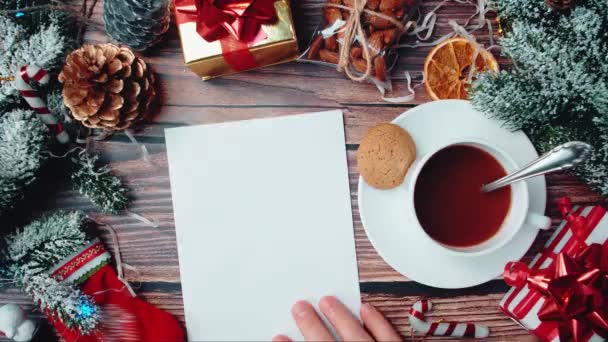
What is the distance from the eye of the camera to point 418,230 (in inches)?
34.5

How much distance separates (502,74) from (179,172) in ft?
1.92

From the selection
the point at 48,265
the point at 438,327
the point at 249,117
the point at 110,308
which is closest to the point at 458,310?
the point at 438,327

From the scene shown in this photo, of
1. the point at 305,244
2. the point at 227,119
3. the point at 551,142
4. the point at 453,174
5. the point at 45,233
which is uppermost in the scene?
the point at 551,142

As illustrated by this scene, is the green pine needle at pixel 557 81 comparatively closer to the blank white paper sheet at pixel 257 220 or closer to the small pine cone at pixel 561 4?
the small pine cone at pixel 561 4

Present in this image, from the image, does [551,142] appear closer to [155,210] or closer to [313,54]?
[313,54]

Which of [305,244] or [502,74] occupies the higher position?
[502,74]

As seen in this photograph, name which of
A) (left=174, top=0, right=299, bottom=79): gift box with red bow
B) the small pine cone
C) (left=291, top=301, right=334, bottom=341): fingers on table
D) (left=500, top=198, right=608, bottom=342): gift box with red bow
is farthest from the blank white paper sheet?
the small pine cone

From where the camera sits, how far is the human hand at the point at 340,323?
0.91m

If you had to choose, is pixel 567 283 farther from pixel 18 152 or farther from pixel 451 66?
pixel 18 152

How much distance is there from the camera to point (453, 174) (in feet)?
2.84

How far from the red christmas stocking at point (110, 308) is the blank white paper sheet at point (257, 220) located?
0.19ft

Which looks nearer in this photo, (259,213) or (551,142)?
(551,142)

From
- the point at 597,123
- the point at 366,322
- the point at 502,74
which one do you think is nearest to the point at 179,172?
the point at 366,322

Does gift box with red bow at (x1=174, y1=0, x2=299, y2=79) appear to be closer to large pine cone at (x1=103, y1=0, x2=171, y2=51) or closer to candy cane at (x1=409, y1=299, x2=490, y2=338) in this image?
large pine cone at (x1=103, y1=0, x2=171, y2=51)
